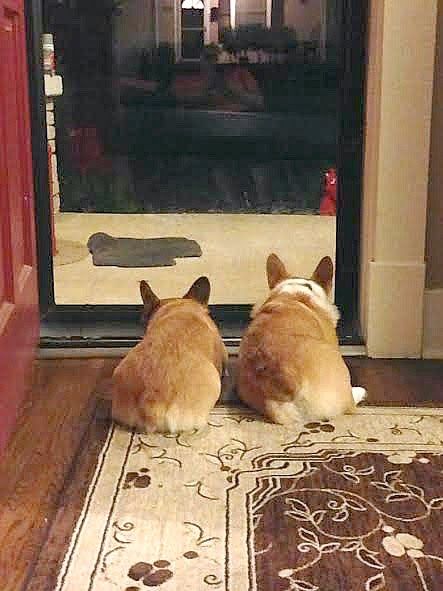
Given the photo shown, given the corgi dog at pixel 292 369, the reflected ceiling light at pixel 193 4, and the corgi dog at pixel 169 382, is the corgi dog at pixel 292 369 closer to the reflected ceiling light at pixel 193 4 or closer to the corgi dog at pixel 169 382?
the corgi dog at pixel 169 382

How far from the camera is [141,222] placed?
12.8 ft

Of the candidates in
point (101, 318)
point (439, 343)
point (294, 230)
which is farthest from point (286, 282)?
point (294, 230)

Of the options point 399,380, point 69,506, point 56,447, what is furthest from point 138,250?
point 69,506

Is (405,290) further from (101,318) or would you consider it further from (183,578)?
(183,578)

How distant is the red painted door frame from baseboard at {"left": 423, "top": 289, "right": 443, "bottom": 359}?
1181mm

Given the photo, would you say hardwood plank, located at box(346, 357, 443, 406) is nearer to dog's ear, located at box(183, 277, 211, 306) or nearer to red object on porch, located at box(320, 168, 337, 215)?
dog's ear, located at box(183, 277, 211, 306)

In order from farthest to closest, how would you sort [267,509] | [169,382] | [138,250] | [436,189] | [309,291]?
[138,250]
[436,189]
[309,291]
[169,382]
[267,509]

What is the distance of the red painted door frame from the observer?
6.63 feet

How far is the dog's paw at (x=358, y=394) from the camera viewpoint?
2.17m

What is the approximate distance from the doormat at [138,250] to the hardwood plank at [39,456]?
1.07 m

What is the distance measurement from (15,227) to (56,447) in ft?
1.99

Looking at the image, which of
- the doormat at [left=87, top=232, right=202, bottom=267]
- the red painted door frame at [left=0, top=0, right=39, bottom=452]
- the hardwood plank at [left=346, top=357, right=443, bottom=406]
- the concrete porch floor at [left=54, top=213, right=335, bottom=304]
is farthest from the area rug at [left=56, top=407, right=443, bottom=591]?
the doormat at [left=87, top=232, right=202, bottom=267]

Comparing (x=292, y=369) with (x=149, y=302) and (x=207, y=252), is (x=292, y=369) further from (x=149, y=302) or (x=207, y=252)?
(x=207, y=252)

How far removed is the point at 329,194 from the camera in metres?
3.87
